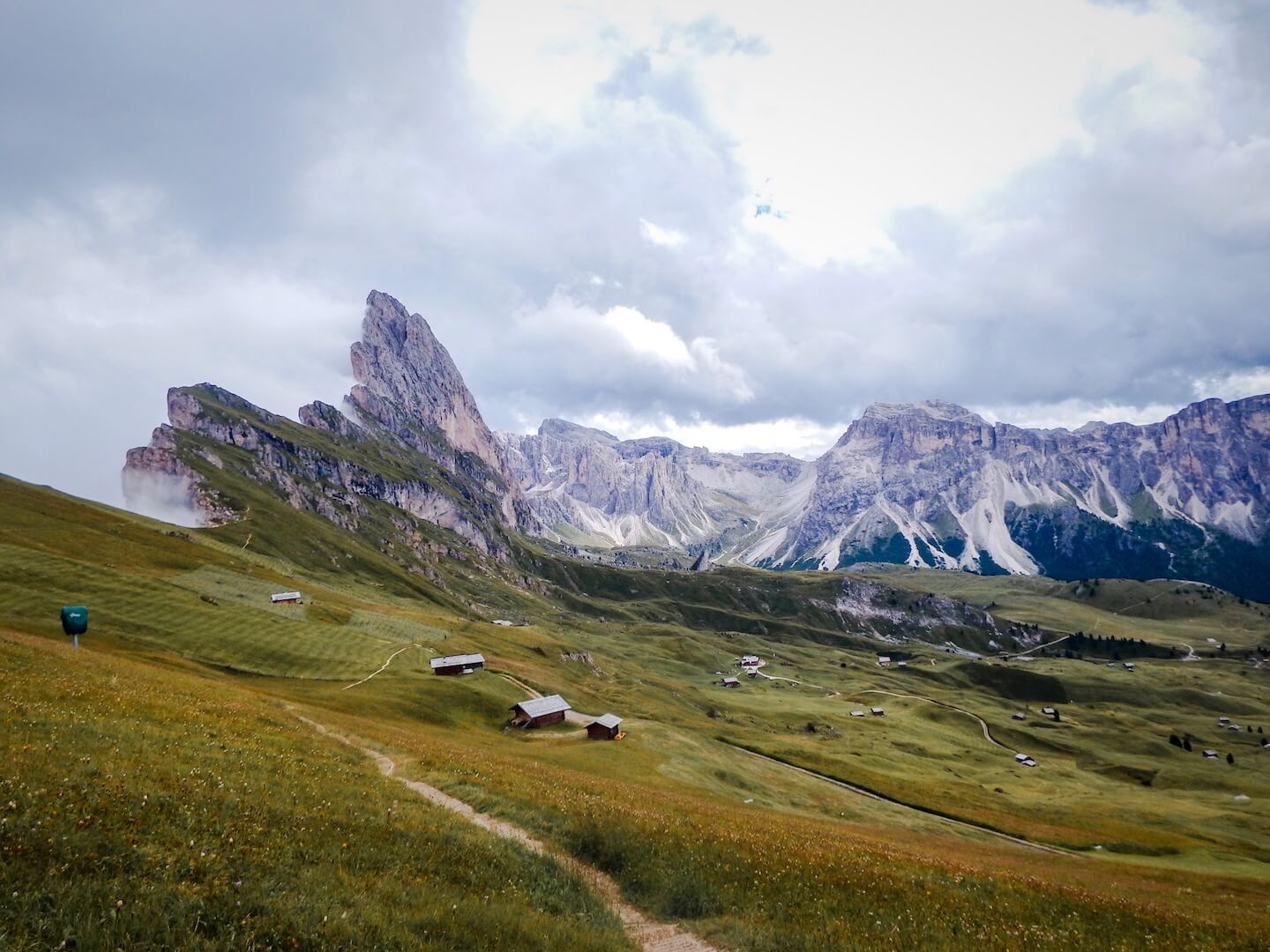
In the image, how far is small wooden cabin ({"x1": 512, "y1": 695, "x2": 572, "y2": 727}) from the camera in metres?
75.5

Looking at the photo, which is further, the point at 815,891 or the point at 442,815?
the point at 442,815

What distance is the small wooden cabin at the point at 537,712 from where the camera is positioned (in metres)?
75.5

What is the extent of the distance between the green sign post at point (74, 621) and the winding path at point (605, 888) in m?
46.2

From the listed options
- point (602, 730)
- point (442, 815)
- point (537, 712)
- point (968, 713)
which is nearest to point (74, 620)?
point (537, 712)

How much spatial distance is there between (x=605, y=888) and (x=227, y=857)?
1179cm

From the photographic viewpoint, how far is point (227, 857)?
1260cm

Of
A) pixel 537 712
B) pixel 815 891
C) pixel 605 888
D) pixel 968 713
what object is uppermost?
pixel 815 891

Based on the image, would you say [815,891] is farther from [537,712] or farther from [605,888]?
[537,712]

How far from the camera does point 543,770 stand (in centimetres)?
4234

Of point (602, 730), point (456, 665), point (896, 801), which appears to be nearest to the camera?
point (602, 730)

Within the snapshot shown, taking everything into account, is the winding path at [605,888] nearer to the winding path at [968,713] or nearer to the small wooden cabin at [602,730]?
the small wooden cabin at [602,730]

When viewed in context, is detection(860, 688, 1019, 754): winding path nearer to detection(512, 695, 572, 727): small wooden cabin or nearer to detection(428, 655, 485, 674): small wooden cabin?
detection(512, 695, 572, 727): small wooden cabin

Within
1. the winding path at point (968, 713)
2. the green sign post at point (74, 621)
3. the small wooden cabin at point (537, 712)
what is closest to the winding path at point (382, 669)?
the small wooden cabin at point (537, 712)

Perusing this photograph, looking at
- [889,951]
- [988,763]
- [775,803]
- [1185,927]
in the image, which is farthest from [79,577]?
[988,763]
